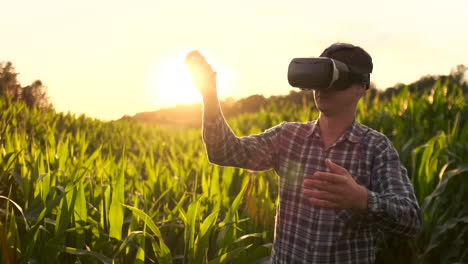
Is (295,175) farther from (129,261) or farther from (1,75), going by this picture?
(1,75)

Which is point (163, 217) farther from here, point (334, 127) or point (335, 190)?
point (335, 190)

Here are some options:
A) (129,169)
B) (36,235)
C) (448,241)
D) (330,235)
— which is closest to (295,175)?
(330,235)

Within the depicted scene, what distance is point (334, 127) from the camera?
1.74 meters

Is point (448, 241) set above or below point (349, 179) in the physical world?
below

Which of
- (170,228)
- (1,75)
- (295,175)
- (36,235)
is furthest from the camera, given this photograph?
(1,75)

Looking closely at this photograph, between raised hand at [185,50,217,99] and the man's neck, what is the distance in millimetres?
480

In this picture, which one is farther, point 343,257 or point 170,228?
point 170,228

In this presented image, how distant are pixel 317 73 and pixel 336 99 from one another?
0.67ft

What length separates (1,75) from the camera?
428 cm

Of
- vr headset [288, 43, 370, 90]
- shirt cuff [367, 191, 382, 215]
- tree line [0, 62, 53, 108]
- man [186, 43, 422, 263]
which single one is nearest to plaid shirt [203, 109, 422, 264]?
man [186, 43, 422, 263]

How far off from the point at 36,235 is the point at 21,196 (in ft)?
2.99

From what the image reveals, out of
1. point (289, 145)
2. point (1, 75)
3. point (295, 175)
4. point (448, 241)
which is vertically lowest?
point (448, 241)

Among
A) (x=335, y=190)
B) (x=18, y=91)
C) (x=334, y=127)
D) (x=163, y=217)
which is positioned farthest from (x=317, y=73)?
(x=18, y=91)

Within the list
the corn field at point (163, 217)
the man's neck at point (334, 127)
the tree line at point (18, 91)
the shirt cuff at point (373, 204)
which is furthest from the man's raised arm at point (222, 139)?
the tree line at point (18, 91)
